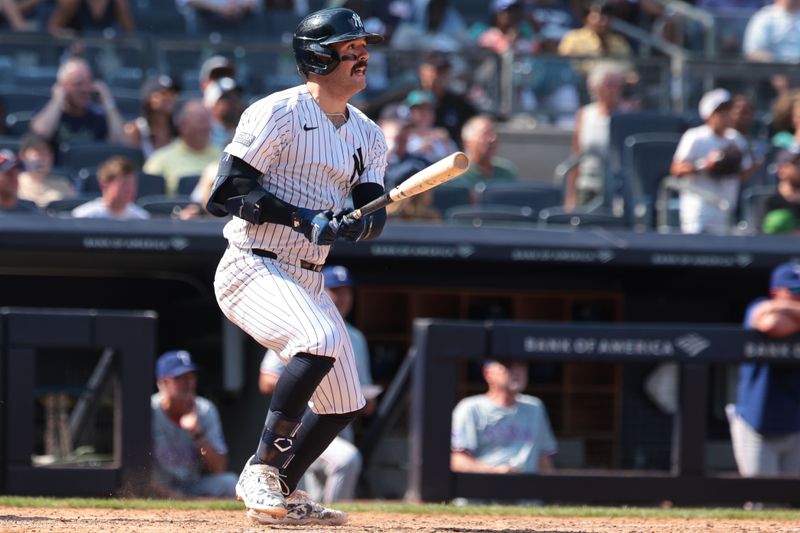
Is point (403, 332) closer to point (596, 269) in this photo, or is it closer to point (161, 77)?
point (596, 269)

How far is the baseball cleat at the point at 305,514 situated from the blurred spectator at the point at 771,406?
288 cm

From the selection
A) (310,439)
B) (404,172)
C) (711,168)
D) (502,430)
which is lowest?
(502,430)

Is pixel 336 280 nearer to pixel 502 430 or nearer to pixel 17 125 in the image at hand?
pixel 502 430

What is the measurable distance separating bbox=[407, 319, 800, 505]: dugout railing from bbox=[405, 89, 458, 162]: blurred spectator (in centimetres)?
217

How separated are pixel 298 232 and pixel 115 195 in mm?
3567

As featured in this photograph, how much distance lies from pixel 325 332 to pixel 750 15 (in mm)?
9045

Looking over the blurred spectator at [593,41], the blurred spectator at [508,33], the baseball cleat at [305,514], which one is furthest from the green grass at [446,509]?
the blurred spectator at [593,41]

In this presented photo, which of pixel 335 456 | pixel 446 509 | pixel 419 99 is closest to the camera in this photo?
pixel 446 509

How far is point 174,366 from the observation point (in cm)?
678

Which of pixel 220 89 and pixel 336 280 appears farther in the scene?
pixel 220 89

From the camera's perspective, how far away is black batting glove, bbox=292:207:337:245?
409cm

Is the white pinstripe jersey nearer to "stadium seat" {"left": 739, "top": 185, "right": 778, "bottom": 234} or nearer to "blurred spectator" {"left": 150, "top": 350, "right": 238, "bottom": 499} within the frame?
"blurred spectator" {"left": 150, "top": 350, "right": 238, "bottom": 499}

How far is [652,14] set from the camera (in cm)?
1243

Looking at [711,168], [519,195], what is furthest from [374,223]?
[711,168]
